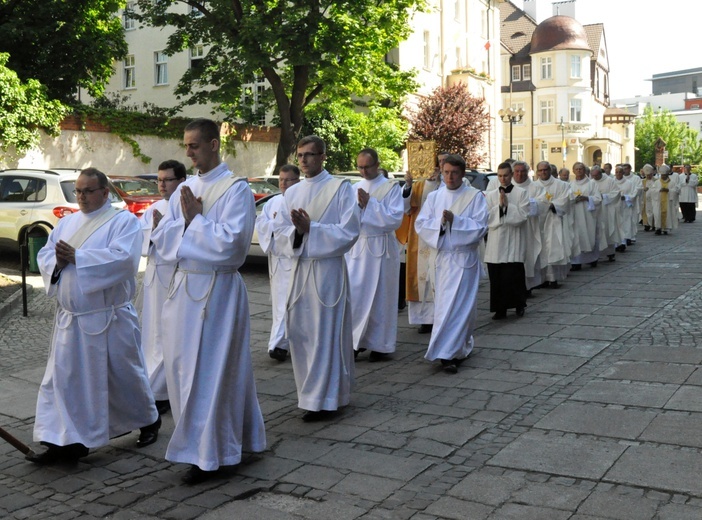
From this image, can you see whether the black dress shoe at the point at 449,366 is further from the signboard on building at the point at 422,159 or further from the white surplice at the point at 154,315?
the signboard on building at the point at 422,159

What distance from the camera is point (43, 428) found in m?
5.52

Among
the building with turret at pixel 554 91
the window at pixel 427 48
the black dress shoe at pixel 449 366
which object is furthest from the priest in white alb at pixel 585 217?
the building with turret at pixel 554 91

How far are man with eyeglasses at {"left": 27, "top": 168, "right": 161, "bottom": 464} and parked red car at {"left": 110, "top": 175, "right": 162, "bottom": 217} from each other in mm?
10983

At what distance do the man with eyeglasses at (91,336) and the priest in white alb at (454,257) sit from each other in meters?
3.02

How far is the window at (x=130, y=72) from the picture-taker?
129 feet

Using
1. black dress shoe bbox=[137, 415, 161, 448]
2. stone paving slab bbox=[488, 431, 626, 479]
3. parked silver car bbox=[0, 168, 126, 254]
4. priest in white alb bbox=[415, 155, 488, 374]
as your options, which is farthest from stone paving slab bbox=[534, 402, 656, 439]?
parked silver car bbox=[0, 168, 126, 254]

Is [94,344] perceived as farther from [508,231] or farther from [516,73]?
[516,73]

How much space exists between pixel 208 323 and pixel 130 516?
1183mm

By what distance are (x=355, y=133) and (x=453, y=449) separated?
25.8 meters

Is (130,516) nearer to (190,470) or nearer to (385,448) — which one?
(190,470)

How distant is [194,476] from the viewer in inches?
202

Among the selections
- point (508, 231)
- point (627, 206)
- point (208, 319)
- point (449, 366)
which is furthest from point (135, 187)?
point (208, 319)

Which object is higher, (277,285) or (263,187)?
(263,187)

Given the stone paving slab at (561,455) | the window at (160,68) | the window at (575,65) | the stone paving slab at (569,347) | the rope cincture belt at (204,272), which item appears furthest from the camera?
the window at (575,65)
